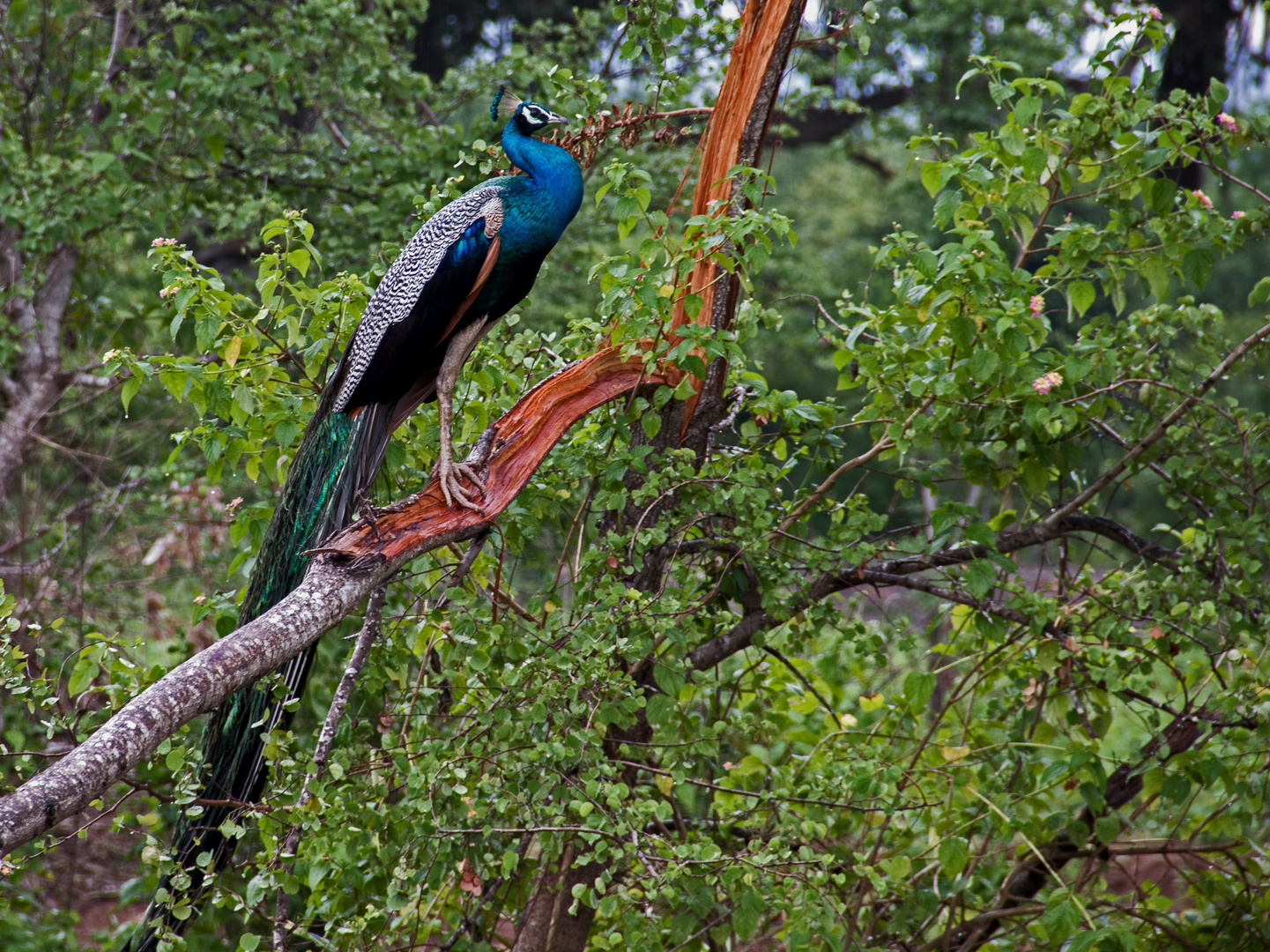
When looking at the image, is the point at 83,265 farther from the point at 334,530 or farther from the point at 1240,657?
the point at 1240,657

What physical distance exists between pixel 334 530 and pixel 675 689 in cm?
97

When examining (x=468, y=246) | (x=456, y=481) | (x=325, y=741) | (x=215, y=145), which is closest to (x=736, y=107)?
(x=468, y=246)

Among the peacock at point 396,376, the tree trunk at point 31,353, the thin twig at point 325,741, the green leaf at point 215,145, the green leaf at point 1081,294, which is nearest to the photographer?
the thin twig at point 325,741

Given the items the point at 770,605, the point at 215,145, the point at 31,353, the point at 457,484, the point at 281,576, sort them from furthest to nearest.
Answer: the point at 31,353 < the point at 215,145 < the point at 770,605 < the point at 281,576 < the point at 457,484

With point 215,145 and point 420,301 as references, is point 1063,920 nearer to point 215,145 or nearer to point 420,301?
point 420,301

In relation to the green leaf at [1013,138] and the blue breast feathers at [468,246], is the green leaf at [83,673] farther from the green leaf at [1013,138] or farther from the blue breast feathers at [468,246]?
the green leaf at [1013,138]

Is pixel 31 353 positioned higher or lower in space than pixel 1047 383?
lower

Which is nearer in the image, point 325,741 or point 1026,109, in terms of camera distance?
point 325,741

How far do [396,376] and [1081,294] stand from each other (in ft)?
6.38

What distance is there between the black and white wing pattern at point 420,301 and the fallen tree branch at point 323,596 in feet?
0.96

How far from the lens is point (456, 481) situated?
2.89 metres

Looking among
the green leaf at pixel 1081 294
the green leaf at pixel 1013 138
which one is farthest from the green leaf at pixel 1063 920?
the green leaf at pixel 1013 138

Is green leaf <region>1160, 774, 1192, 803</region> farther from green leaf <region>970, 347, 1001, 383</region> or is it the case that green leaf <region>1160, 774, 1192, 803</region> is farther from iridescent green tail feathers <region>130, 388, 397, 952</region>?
iridescent green tail feathers <region>130, 388, 397, 952</region>

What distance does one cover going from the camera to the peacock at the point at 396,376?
2809 mm
